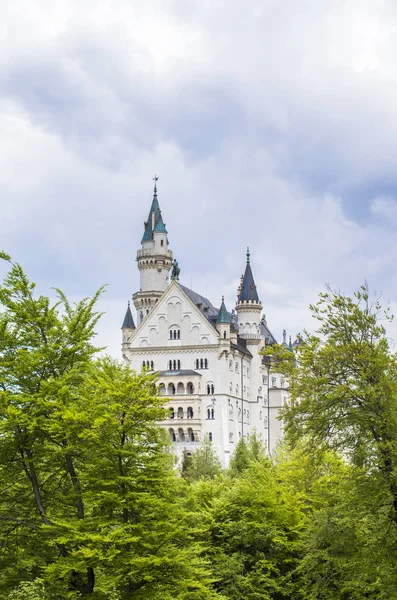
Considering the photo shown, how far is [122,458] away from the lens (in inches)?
1228

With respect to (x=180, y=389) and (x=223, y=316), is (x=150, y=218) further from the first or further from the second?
(x=180, y=389)

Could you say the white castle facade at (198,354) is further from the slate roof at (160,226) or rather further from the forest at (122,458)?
the forest at (122,458)

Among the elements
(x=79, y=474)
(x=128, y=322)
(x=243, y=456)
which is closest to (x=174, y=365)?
(x=128, y=322)

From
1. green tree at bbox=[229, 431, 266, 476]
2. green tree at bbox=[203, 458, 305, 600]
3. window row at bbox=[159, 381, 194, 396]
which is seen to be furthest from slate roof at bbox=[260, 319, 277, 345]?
green tree at bbox=[203, 458, 305, 600]

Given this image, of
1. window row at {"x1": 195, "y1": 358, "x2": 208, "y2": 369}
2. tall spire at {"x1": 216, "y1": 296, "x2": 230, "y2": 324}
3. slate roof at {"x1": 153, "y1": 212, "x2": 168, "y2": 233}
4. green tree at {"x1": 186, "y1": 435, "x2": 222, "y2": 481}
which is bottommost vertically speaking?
green tree at {"x1": 186, "y1": 435, "x2": 222, "y2": 481}

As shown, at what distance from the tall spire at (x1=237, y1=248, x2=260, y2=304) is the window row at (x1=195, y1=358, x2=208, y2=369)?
12.6 metres

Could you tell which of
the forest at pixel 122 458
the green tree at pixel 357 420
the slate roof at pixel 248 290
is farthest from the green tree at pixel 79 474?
the slate roof at pixel 248 290

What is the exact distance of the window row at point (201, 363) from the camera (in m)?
114

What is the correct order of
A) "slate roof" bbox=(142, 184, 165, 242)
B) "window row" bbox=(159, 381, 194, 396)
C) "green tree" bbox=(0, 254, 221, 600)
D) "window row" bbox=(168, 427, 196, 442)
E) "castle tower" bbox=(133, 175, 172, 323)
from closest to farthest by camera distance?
"green tree" bbox=(0, 254, 221, 600) → "window row" bbox=(168, 427, 196, 442) → "window row" bbox=(159, 381, 194, 396) → "castle tower" bbox=(133, 175, 172, 323) → "slate roof" bbox=(142, 184, 165, 242)

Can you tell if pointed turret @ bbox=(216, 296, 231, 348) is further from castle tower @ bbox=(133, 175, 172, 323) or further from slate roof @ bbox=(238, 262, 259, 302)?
castle tower @ bbox=(133, 175, 172, 323)

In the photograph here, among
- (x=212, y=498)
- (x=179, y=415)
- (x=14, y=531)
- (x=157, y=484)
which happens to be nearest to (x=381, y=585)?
(x=157, y=484)

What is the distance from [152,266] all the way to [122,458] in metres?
92.8

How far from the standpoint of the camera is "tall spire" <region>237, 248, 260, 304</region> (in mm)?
122250

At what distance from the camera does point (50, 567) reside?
94.4 feet
